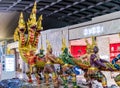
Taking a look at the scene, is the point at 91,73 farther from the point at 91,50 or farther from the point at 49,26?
the point at 49,26

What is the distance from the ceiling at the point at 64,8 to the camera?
31.0 feet

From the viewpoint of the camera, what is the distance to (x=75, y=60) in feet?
12.6

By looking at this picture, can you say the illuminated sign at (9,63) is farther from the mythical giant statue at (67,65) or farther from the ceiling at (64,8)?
the ceiling at (64,8)

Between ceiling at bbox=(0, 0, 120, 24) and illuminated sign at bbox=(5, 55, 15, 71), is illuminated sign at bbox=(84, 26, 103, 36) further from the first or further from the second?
ceiling at bbox=(0, 0, 120, 24)

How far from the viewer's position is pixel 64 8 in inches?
410

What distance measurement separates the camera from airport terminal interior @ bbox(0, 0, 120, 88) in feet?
12.5

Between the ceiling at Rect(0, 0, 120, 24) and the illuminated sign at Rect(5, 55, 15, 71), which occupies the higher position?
the ceiling at Rect(0, 0, 120, 24)

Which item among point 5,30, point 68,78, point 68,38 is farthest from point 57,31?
point 68,78

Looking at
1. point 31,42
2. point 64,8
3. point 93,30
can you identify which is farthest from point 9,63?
point 64,8

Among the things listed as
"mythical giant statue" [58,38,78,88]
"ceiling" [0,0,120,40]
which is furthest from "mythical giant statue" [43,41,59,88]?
"ceiling" [0,0,120,40]

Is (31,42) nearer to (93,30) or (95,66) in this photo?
(95,66)

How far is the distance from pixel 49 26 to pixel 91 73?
863 cm

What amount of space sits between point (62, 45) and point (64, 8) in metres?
6.01

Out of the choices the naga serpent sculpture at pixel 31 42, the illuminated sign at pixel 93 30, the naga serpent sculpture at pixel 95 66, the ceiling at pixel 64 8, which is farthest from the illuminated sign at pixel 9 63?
the ceiling at pixel 64 8
